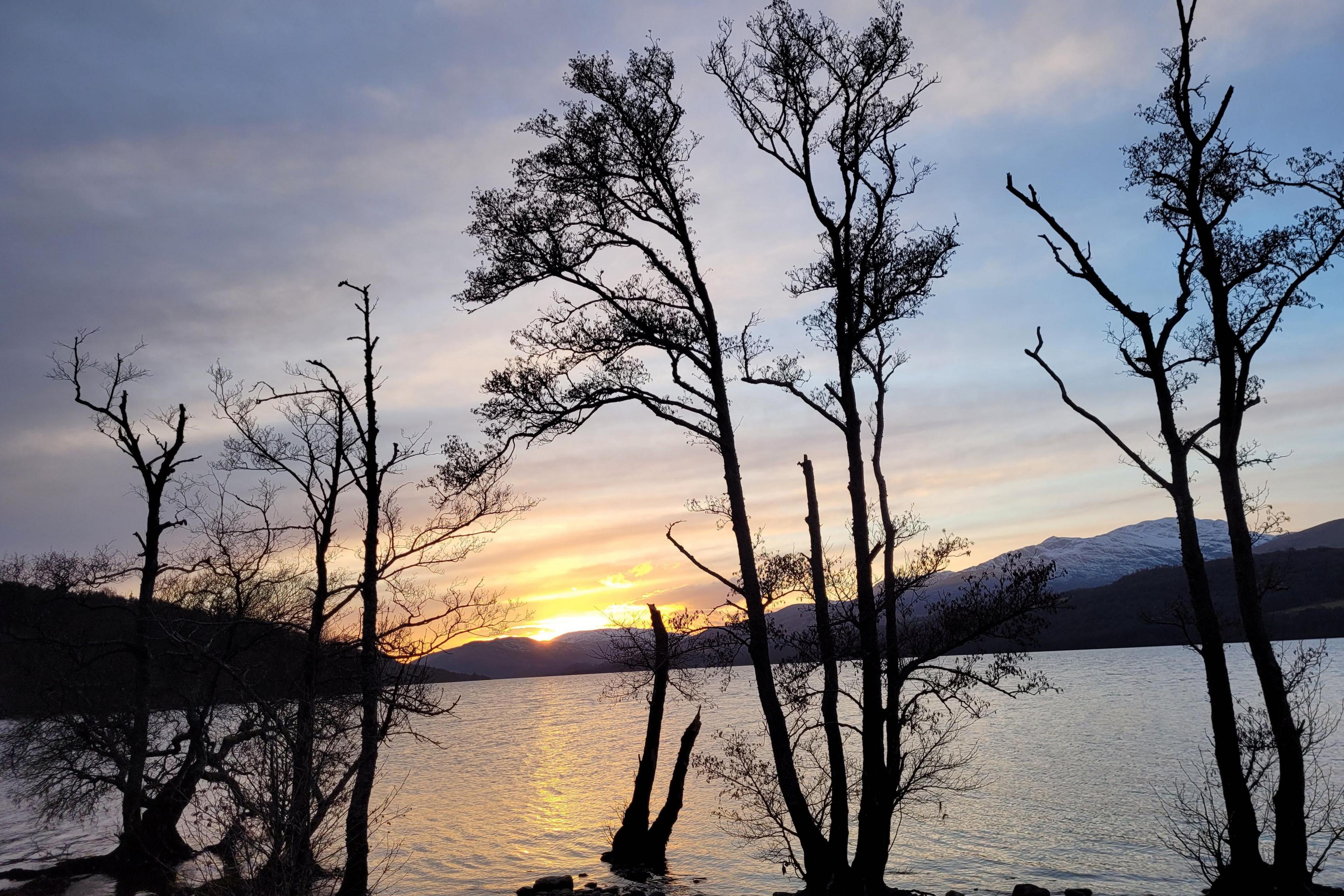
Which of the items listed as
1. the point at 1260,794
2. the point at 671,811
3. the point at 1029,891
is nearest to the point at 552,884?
the point at 671,811

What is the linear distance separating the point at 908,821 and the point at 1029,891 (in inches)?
602

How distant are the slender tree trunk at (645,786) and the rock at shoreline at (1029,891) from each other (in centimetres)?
1073

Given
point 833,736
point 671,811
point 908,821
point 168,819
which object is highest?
point 833,736

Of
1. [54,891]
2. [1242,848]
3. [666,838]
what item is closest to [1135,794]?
[666,838]

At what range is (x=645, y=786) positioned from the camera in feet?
93.5

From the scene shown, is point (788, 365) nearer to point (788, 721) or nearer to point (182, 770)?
point (182, 770)

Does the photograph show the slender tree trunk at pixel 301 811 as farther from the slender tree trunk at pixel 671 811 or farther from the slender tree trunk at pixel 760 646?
the slender tree trunk at pixel 671 811

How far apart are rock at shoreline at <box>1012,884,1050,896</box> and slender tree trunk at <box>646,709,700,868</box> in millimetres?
10111

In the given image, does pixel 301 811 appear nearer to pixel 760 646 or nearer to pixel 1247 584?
pixel 760 646

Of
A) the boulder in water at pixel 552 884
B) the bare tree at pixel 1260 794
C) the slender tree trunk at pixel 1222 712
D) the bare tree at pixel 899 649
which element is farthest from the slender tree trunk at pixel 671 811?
the slender tree trunk at pixel 1222 712

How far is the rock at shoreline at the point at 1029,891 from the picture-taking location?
23688mm

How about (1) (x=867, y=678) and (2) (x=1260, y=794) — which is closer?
(1) (x=867, y=678)

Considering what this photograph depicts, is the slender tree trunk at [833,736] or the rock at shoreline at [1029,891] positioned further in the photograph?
the rock at shoreline at [1029,891]

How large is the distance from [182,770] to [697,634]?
14.1 metres
